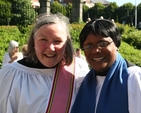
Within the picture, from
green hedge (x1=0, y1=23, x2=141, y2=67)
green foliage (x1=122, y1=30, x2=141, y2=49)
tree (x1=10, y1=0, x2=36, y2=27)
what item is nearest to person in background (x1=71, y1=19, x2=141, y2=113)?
green hedge (x1=0, y1=23, x2=141, y2=67)

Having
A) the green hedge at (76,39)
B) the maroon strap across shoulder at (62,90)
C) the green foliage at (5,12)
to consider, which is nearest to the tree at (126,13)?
the green foliage at (5,12)

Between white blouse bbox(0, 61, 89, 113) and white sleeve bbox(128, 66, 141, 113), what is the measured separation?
66 cm

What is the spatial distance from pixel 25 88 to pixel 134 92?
3.09 ft

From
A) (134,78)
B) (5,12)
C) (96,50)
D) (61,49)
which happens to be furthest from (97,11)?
(134,78)

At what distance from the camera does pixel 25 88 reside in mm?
2893

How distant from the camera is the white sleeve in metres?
2.40

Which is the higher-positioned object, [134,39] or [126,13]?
[126,13]

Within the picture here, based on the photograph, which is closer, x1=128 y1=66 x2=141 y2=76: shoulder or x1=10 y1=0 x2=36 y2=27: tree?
x1=128 y1=66 x2=141 y2=76: shoulder

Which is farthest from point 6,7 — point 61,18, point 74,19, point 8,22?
point 61,18

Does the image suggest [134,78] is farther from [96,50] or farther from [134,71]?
[96,50]

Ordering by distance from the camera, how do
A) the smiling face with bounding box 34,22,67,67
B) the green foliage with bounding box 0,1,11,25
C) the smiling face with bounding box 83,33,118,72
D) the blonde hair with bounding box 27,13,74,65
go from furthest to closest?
1. the green foliage with bounding box 0,1,11,25
2. the blonde hair with bounding box 27,13,74,65
3. the smiling face with bounding box 34,22,67,67
4. the smiling face with bounding box 83,33,118,72

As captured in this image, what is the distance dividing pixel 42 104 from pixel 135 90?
850mm

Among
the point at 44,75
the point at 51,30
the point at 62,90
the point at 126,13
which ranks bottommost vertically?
the point at 62,90

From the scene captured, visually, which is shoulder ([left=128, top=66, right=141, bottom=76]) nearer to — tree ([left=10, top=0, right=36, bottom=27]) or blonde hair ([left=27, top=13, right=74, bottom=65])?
blonde hair ([left=27, top=13, right=74, bottom=65])
